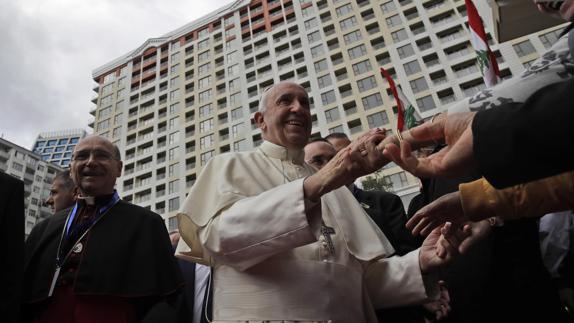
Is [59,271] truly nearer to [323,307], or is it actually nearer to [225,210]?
[225,210]

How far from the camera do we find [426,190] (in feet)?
9.77

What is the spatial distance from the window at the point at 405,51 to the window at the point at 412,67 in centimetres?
119

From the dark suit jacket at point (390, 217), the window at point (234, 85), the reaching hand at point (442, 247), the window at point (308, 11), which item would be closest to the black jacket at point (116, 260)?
the reaching hand at point (442, 247)

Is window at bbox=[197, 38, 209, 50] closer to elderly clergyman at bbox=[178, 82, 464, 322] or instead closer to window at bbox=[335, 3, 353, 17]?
window at bbox=[335, 3, 353, 17]

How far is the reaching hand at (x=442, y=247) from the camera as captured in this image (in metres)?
1.71

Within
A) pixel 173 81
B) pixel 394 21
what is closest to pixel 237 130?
pixel 173 81

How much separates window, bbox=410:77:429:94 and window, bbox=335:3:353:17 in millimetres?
12893

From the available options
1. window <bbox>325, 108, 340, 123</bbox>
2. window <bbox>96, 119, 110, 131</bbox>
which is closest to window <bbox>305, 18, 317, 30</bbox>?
window <bbox>325, 108, 340, 123</bbox>

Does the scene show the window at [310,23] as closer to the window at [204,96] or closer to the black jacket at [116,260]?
the window at [204,96]

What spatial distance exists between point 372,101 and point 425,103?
4.82 metres

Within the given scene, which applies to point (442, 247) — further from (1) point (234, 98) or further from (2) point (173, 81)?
(2) point (173, 81)

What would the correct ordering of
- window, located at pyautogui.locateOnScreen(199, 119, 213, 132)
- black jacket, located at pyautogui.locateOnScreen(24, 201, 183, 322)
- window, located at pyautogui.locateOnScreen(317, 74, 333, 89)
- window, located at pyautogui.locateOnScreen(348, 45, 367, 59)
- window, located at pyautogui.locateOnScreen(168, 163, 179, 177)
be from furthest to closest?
window, located at pyautogui.locateOnScreen(199, 119, 213, 132) → window, located at pyautogui.locateOnScreen(168, 163, 179, 177) → window, located at pyautogui.locateOnScreen(348, 45, 367, 59) → window, located at pyautogui.locateOnScreen(317, 74, 333, 89) → black jacket, located at pyautogui.locateOnScreen(24, 201, 183, 322)

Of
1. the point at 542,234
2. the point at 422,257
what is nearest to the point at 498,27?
the point at 542,234

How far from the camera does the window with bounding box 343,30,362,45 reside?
120ft
